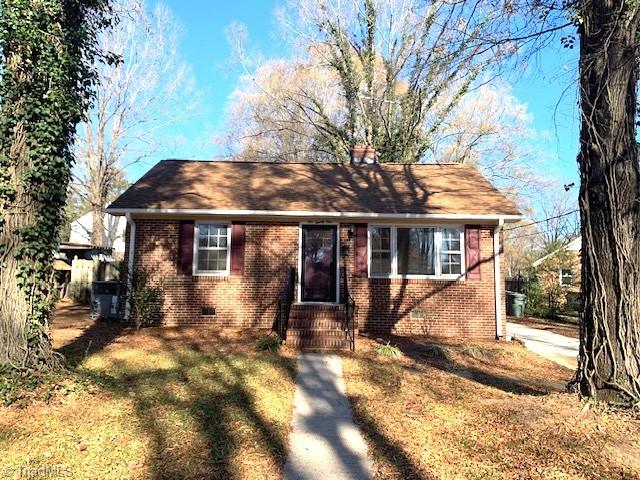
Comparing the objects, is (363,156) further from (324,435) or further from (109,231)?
(109,231)

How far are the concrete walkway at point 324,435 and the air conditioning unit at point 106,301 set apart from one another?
6502 millimetres

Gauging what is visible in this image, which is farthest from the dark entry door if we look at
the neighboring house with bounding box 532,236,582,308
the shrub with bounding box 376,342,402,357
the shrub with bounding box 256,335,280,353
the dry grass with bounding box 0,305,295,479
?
the neighboring house with bounding box 532,236,582,308

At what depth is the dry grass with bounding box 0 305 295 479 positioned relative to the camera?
11.7 feet

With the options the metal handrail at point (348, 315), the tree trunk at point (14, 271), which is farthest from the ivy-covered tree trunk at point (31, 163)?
the metal handrail at point (348, 315)

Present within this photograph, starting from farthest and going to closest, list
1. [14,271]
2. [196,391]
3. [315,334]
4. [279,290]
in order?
[279,290], [315,334], [196,391], [14,271]

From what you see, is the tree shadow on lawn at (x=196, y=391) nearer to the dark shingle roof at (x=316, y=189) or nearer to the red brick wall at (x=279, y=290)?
the red brick wall at (x=279, y=290)

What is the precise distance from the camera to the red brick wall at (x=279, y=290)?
9.89m

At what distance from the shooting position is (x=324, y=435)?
440 centimetres

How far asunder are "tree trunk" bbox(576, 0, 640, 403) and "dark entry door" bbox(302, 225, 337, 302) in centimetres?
600

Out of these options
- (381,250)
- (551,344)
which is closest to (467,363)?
(381,250)

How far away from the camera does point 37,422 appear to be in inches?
166

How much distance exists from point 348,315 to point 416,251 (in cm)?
253

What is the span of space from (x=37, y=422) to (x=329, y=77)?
73.9 ft

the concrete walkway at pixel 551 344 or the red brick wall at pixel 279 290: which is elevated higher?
the red brick wall at pixel 279 290
